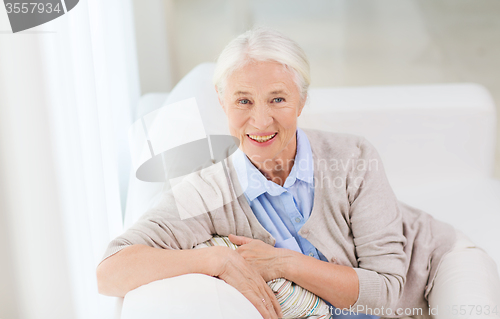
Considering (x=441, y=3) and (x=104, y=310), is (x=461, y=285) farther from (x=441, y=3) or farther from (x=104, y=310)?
(x=441, y=3)

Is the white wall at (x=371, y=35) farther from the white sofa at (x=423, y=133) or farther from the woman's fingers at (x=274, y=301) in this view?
the woman's fingers at (x=274, y=301)

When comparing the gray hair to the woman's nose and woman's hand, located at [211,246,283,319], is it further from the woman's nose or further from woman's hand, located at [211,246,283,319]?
woman's hand, located at [211,246,283,319]

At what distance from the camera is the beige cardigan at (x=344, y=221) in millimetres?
1097

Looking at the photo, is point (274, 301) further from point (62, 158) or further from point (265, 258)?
point (62, 158)

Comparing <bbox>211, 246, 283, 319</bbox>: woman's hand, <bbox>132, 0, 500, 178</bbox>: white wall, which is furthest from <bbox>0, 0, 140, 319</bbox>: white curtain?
<bbox>132, 0, 500, 178</bbox>: white wall

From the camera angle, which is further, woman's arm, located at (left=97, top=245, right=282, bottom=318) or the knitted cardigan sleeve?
the knitted cardigan sleeve

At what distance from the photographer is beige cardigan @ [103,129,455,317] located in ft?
3.60

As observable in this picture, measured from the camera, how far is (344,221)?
3.85ft

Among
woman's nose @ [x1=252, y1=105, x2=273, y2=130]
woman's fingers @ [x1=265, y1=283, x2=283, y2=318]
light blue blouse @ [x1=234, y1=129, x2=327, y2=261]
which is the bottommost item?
woman's fingers @ [x1=265, y1=283, x2=283, y2=318]

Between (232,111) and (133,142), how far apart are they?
1.85 feet

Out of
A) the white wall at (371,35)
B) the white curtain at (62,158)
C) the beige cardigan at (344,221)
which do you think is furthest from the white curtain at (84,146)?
the white wall at (371,35)

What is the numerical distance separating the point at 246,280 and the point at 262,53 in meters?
0.51

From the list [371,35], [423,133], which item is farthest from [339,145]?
[371,35]

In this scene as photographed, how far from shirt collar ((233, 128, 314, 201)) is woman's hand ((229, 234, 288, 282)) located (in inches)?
5.1
